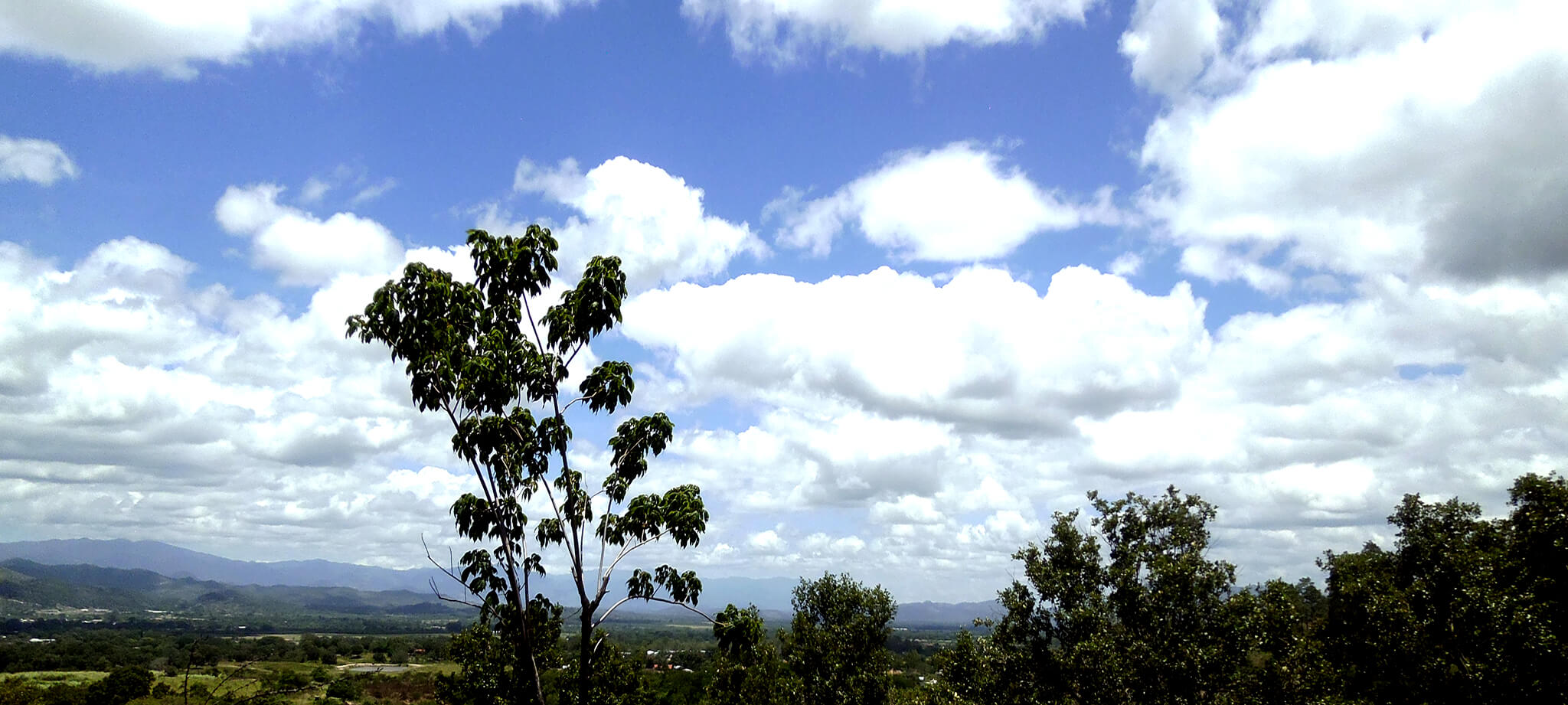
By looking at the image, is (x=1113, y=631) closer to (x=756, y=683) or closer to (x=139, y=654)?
(x=756, y=683)

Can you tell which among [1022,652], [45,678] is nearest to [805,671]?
[1022,652]

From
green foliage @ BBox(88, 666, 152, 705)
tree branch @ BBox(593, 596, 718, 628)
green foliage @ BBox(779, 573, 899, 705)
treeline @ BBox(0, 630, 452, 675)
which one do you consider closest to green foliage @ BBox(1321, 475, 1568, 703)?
green foliage @ BBox(779, 573, 899, 705)

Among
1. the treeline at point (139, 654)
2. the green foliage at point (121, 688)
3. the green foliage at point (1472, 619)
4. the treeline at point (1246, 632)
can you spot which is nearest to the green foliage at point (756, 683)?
the treeline at point (1246, 632)

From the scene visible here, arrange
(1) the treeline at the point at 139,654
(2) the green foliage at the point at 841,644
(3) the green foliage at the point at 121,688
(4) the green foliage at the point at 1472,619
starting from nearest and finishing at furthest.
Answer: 1. (4) the green foliage at the point at 1472,619
2. (2) the green foliage at the point at 841,644
3. (3) the green foliage at the point at 121,688
4. (1) the treeline at the point at 139,654

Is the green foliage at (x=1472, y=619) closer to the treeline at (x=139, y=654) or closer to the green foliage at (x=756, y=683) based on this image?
the green foliage at (x=756, y=683)

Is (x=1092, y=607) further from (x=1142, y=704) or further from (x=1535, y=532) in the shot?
(x=1535, y=532)

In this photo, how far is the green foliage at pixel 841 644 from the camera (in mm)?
39750

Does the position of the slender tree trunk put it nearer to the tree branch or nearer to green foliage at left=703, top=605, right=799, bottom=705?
the tree branch

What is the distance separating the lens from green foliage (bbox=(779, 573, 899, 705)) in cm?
3975

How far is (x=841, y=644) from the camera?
40500 mm

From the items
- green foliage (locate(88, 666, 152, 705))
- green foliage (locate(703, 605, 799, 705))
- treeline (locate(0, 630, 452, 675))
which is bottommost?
treeline (locate(0, 630, 452, 675))

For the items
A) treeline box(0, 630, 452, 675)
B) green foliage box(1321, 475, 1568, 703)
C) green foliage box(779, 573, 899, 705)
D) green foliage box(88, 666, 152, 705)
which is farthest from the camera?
treeline box(0, 630, 452, 675)

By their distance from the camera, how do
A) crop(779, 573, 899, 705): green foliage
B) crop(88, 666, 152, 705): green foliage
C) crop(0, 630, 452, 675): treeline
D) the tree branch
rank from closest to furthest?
the tree branch → crop(779, 573, 899, 705): green foliage → crop(88, 666, 152, 705): green foliage → crop(0, 630, 452, 675): treeline

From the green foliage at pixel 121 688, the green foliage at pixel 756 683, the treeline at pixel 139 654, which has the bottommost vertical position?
the treeline at pixel 139 654
